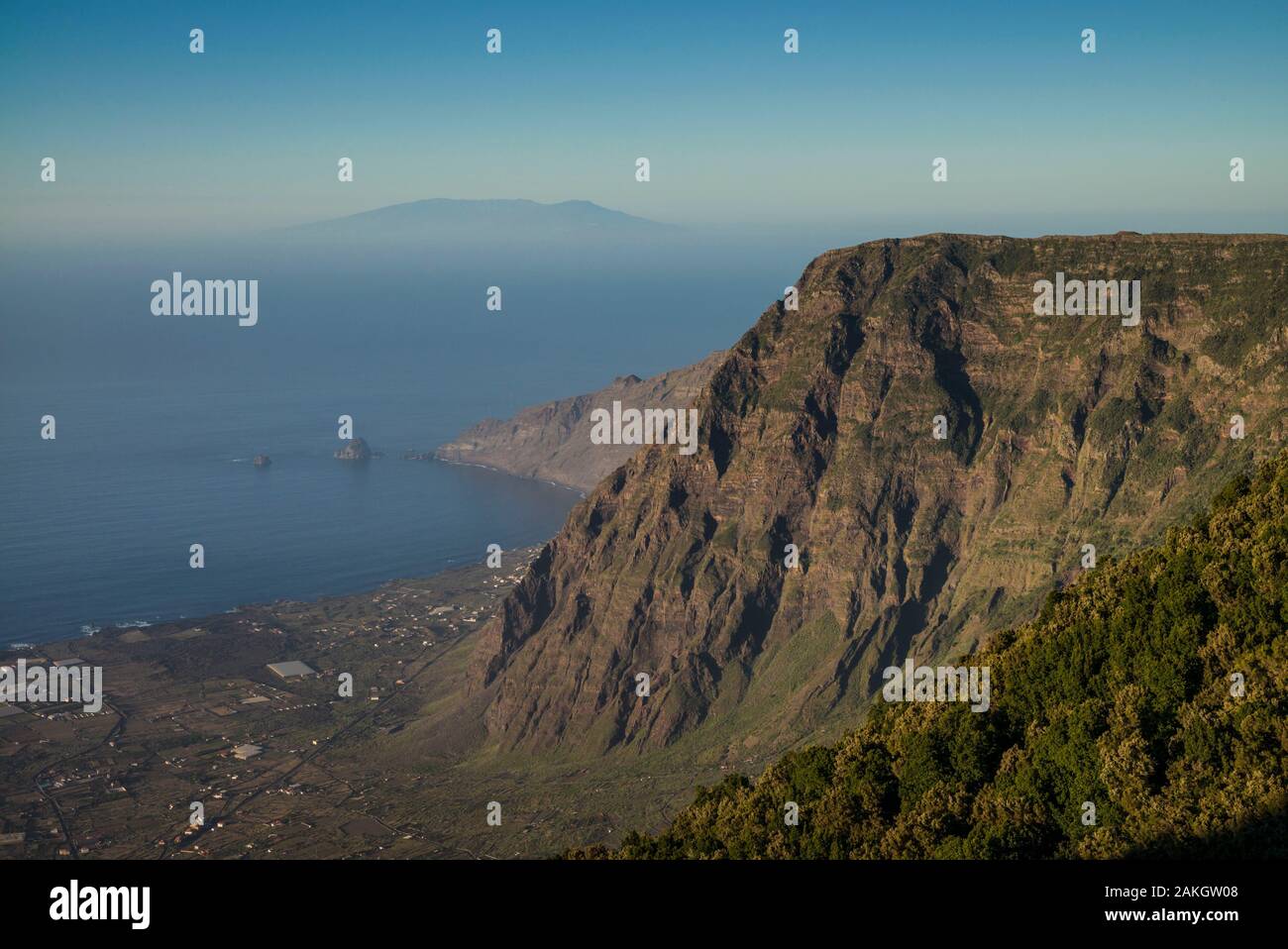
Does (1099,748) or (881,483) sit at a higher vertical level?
(881,483)

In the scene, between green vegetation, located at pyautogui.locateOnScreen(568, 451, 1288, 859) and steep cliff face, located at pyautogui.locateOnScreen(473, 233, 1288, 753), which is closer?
green vegetation, located at pyautogui.locateOnScreen(568, 451, 1288, 859)

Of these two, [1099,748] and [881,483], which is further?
[881,483]

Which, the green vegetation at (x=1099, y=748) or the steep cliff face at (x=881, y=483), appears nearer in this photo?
the green vegetation at (x=1099, y=748)
